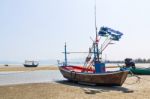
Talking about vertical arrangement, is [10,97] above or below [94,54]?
below

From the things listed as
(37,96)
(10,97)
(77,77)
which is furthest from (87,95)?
(77,77)

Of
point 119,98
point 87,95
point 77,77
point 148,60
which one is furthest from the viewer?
point 148,60

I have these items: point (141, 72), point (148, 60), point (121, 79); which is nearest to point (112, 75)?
point (121, 79)

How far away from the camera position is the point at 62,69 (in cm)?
3575

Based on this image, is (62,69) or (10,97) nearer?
(10,97)

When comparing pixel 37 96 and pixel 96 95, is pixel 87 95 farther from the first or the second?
pixel 37 96

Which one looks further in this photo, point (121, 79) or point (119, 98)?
point (121, 79)

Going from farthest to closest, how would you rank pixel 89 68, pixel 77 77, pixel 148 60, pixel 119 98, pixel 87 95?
pixel 148 60 < pixel 89 68 < pixel 77 77 < pixel 87 95 < pixel 119 98

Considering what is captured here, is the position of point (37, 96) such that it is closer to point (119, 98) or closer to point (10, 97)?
point (10, 97)

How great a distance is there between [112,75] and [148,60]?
14377cm

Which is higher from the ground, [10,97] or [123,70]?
[123,70]

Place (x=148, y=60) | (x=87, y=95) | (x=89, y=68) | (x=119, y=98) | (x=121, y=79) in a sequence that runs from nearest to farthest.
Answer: (x=119, y=98), (x=87, y=95), (x=121, y=79), (x=89, y=68), (x=148, y=60)

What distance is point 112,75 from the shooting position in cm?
2641

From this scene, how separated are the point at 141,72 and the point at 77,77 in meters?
13.6
